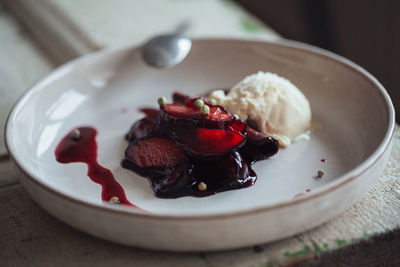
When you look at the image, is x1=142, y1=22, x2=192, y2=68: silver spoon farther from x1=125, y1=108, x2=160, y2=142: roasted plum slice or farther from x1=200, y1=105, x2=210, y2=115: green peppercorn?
x1=200, y1=105, x2=210, y2=115: green peppercorn

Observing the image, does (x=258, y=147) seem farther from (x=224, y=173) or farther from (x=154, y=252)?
(x=154, y=252)

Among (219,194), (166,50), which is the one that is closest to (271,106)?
(219,194)

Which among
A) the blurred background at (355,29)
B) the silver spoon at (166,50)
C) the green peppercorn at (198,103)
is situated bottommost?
the blurred background at (355,29)

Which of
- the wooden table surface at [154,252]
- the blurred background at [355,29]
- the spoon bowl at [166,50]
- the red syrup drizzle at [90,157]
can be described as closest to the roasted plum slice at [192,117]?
the red syrup drizzle at [90,157]

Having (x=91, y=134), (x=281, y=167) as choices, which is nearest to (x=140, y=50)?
(x=91, y=134)

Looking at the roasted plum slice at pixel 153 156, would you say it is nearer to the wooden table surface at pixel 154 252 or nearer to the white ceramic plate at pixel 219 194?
the white ceramic plate at pixel 219 194

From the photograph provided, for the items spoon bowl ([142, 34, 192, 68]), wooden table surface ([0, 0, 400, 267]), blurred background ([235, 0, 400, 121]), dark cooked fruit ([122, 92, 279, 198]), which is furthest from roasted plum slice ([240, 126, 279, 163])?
blurred background ([235, 0, 400, 121])

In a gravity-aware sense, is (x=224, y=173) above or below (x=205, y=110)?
below
